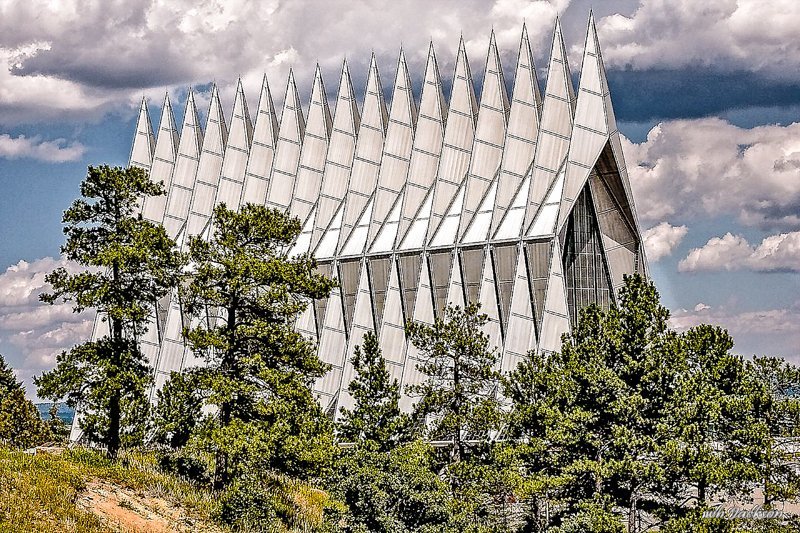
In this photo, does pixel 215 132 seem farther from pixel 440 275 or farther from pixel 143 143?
pixel 440 275

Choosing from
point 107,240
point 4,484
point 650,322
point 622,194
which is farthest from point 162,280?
point 622,194

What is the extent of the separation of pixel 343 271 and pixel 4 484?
30552 mm

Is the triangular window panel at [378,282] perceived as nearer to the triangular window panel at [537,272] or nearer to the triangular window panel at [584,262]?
the triangular window panel at [537,272]

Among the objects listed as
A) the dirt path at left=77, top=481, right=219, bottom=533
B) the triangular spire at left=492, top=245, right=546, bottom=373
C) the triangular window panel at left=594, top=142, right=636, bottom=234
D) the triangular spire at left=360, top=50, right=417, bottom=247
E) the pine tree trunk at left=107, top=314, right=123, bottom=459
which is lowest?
the dirt path at left=77, top=481, right=219, bottom=533

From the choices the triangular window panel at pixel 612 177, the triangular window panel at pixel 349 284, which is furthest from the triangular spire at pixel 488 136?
the triangular window panel at pixel 349 284

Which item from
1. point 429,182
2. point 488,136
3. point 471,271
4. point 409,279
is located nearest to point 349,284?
point 409,279

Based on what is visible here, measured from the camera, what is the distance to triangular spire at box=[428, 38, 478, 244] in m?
52.0

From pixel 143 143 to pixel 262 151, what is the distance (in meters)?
12.3

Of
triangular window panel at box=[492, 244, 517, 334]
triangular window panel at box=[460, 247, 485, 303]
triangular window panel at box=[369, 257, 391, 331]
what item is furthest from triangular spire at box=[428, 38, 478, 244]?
triangular window panel at box=[492, 244, 517, 334]

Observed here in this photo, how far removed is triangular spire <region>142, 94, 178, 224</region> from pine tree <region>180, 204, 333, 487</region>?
36390mm

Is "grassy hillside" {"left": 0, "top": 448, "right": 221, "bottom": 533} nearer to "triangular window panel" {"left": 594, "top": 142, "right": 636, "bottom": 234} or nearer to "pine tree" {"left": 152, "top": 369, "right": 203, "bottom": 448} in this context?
"pine tree" {"left": 152, "top": 369, "right": 203, "bottom": 448}

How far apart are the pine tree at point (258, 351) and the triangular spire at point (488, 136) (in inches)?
760

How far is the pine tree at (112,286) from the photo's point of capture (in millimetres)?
31844

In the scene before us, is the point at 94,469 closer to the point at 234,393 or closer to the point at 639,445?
the point at 234,393
